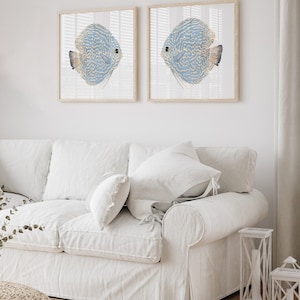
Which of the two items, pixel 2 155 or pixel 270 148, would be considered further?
pixel 2 155

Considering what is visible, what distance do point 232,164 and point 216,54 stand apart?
2.85 feet

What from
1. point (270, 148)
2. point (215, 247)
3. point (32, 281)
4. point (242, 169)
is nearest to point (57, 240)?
point (32, 281)

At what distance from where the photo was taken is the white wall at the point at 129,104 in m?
4.64

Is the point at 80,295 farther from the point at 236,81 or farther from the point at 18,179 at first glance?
the point at 236,81

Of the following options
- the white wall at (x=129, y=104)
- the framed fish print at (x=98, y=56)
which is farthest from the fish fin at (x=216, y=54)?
the framed fish print at (x=98, y=56)

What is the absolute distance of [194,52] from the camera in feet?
15.7

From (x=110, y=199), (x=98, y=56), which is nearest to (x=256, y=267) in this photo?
(x=110, y=199)

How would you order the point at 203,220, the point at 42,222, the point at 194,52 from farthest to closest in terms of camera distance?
the point at 194,52
the point at 42,222
the point at 203,220

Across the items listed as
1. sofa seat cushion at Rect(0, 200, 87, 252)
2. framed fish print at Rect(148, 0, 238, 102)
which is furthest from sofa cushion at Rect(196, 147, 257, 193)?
sofa seat cushion at Rect(0, 200, 87, 252)

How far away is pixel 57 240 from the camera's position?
12.9ft

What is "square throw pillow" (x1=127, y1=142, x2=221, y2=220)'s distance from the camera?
3846 mm

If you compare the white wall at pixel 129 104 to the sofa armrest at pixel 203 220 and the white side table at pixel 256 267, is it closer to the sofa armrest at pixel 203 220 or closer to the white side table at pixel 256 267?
the white side table at pixel 256 267

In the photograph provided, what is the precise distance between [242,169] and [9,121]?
83.7 inches

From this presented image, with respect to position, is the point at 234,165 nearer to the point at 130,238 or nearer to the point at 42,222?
the point at 130,238
